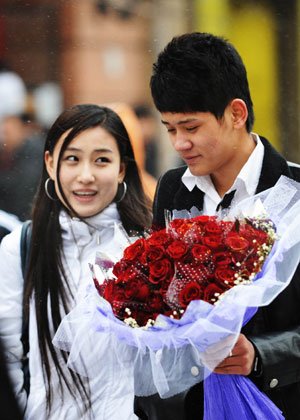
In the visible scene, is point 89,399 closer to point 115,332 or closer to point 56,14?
point 115,332

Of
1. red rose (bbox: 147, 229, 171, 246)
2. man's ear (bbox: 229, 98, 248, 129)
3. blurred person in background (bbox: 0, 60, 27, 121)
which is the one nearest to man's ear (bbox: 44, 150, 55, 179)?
blurred person in background (bbox: 0, 60, 27, 121)

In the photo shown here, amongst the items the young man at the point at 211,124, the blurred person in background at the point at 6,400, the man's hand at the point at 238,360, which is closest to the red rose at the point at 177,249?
the man's hand at the point at 238,360

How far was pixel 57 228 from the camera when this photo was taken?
240 cm

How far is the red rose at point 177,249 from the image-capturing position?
1.48m

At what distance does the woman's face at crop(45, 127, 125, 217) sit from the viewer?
7.75 feet

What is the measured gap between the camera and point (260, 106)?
266cm

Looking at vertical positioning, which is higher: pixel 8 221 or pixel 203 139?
pixel 203 139

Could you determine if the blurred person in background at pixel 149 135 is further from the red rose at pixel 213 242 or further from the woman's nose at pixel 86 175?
the red rose at pixel 213 242

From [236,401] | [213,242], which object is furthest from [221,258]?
[236,401]

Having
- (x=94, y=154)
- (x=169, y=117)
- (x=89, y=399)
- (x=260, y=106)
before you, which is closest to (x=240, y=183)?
(x=169, y=117)

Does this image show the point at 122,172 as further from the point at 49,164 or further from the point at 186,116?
the point at 186,116

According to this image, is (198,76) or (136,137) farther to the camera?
(136,137)

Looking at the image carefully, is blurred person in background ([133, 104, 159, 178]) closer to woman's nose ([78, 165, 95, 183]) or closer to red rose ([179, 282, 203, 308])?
woman's nose ([78, 165, 95, 183])

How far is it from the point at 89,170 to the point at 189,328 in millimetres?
1104
